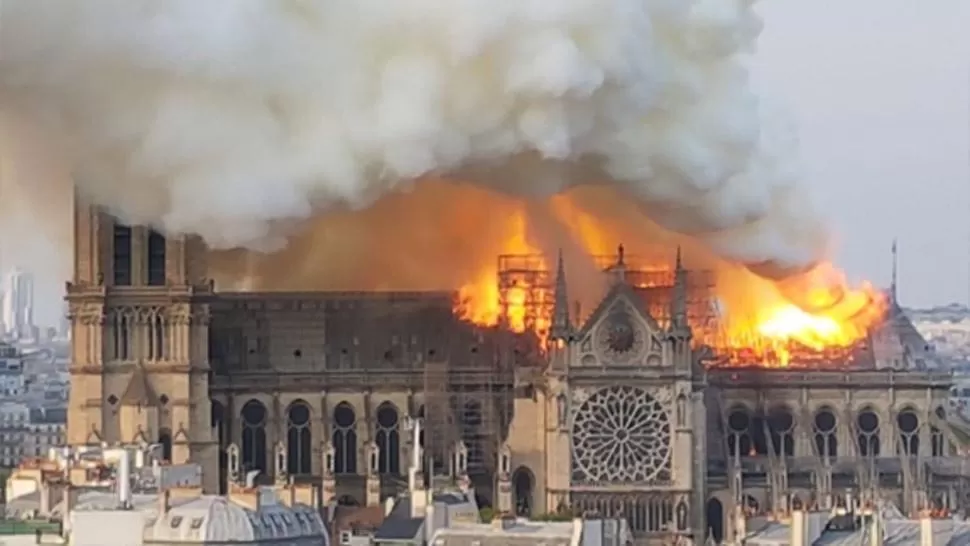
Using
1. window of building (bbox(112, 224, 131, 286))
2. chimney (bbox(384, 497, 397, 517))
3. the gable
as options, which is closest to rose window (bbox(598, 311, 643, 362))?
the gable

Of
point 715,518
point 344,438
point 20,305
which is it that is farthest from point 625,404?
point 20,305

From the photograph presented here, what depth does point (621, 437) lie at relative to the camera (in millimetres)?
112312

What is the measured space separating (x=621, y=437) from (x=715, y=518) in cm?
240

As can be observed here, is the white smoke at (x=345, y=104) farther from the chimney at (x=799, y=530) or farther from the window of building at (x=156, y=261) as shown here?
the chimney at (x=799, y=530)

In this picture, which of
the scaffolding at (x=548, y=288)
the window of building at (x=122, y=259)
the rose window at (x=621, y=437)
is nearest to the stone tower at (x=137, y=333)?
the window of building at (x=122, y=259)

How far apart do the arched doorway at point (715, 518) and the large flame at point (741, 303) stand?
5422 millimetres

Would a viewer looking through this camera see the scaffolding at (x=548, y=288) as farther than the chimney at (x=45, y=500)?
Yes

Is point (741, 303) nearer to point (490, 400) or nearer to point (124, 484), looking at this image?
point (490, 400)

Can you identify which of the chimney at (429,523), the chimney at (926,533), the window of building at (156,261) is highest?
the window of building at (156,261)

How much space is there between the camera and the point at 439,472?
114 metres

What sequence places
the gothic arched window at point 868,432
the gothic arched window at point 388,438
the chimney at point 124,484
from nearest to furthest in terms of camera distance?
1. the chimney at point 124,484
2. the gothic arched window at point 388,438
3. the gothic arched window at point 868,432

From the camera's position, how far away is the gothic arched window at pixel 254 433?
11519 cm

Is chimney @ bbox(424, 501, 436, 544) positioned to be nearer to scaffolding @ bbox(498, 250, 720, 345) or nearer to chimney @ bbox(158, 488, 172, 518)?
chimney @ bbox(158, 488, 172, 518)

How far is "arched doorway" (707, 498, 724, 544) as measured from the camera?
365 ft
